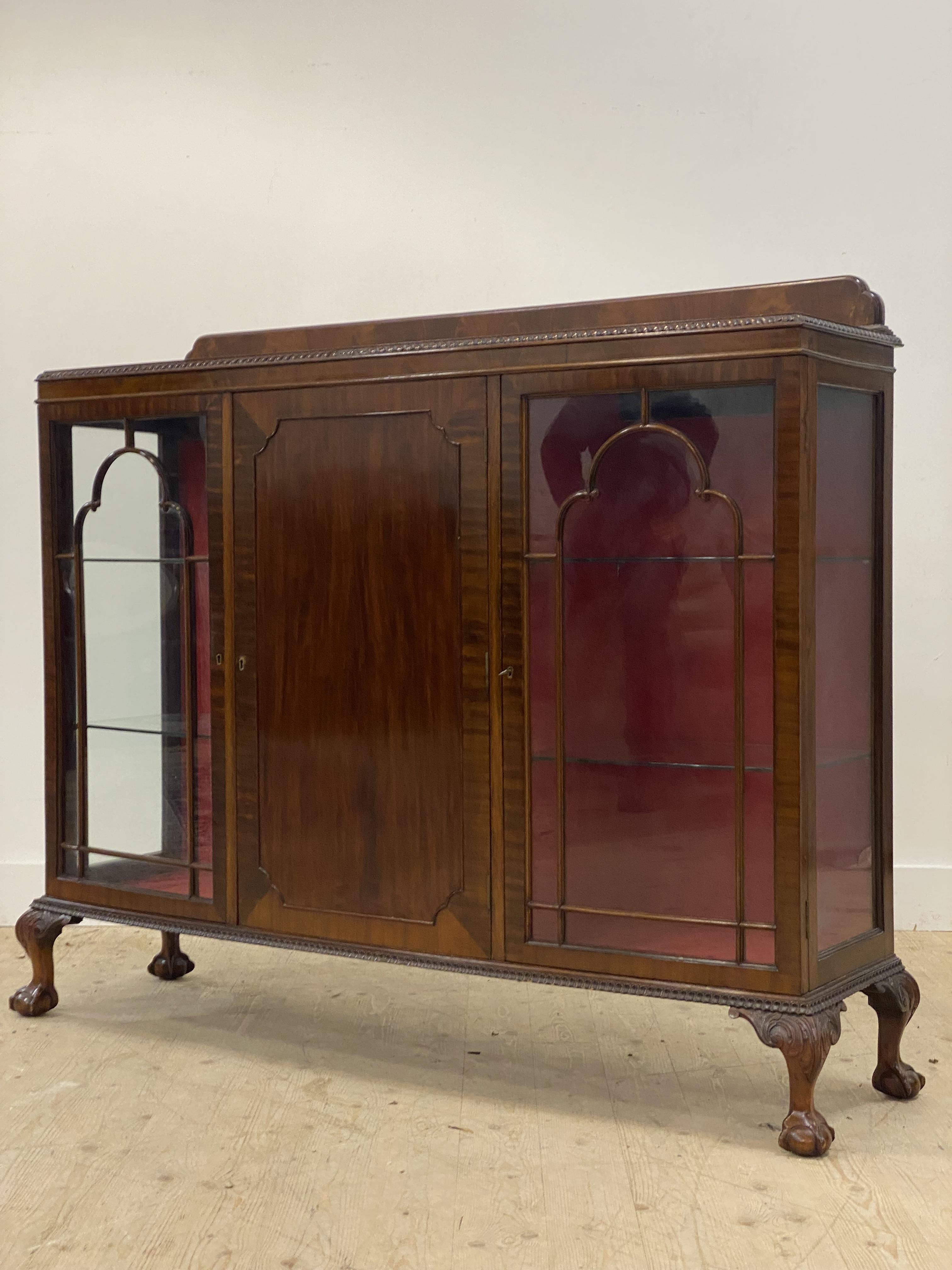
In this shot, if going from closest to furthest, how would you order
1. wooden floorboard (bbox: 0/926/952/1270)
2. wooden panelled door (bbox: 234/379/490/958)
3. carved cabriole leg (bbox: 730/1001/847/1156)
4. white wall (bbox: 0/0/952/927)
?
wooden floorboard (bbox: 0/926/952/1270) < carved cabriole leg (bbox: 730/1001/847/1156) < wooden panelled door (bbox: 234/379/490/958) < white wall (bbox: 0/0/952/927)

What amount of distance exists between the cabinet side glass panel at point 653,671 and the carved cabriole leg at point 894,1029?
40cm

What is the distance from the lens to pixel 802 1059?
2.40 meters

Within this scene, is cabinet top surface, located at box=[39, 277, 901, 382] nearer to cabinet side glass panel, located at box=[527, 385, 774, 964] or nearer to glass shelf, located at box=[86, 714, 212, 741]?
cabinet side glass panel, located at box=[527, 385, 774, 964]

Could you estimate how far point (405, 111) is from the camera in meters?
3.93

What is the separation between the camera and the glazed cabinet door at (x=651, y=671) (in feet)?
7.98

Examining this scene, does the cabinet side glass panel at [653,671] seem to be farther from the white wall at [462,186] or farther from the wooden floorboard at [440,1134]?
the white wall at [462,186]

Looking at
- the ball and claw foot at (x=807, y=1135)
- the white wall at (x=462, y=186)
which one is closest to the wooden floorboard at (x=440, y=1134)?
the ball and claw foot at (x=807, y=1135)

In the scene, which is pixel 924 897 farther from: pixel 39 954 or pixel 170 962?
pixel 39 954

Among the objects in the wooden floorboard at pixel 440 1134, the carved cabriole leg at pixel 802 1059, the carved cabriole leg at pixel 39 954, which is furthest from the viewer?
the carved cabriole leg at pixel 39 954

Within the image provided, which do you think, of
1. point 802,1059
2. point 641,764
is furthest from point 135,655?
point 802,1059

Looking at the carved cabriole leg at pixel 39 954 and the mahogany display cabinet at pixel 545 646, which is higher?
the mahogany display cabinet at pixel 545 646

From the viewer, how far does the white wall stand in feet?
12.4

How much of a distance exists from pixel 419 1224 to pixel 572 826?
0.79 meters

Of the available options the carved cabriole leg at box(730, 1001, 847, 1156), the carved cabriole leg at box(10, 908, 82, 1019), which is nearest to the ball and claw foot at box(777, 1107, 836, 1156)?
the carved cabriole leg at box(730, 1001, 847, 1156)
